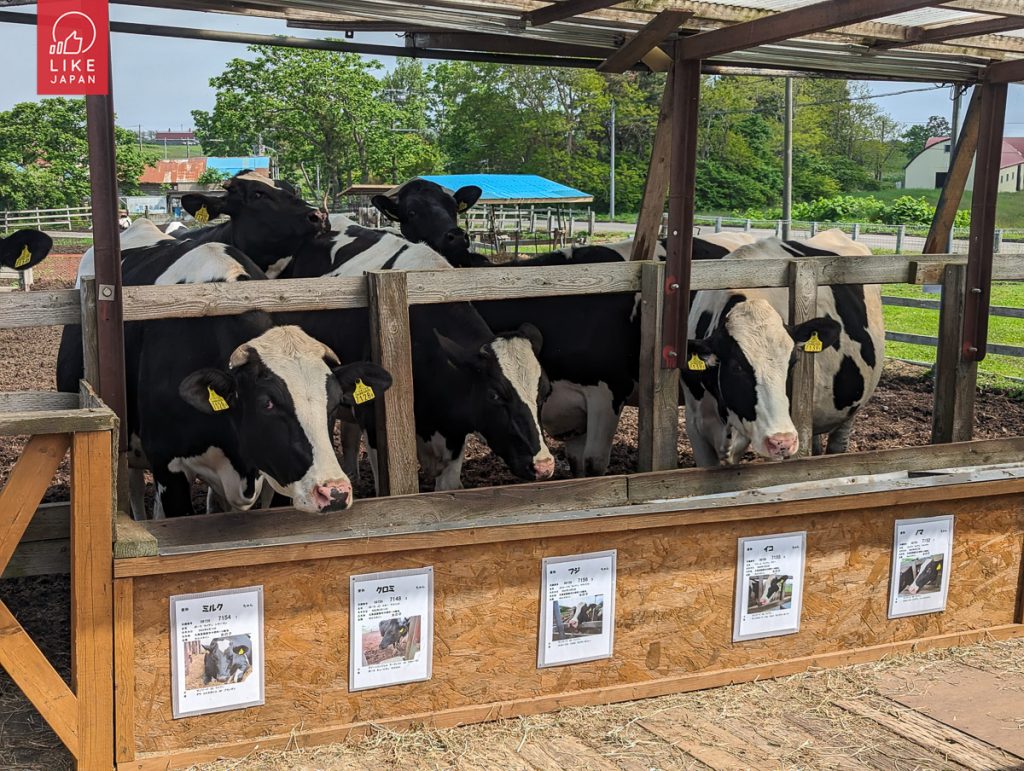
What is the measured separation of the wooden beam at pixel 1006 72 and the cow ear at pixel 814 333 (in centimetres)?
172

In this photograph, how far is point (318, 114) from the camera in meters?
45.1

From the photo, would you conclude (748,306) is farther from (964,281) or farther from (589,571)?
(589,571)

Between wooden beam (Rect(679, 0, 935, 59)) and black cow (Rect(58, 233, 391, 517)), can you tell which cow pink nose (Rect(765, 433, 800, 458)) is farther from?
black cow (Rect(58, 233, 391, 517))

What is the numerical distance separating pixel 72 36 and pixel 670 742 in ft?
11.1

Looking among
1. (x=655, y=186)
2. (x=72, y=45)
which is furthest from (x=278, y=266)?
(x=72, y=45)

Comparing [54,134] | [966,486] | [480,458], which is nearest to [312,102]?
[54,134]

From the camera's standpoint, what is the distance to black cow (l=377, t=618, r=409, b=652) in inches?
164

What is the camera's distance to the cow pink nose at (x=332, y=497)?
4293 millimetres

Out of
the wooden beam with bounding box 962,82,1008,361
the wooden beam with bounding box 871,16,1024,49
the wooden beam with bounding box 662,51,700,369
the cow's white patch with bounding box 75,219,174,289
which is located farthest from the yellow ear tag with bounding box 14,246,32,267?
the wooden beam with bounding box 962,82,1008,361

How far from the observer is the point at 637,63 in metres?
5.62

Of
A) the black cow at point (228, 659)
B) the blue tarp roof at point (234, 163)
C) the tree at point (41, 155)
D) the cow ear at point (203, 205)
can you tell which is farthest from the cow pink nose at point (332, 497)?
the blue tarp roof at point (234, 163)

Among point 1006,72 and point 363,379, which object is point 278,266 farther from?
point 1006,72

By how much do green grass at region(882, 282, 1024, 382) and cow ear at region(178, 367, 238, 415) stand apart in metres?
9.56

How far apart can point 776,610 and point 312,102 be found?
140 ft
